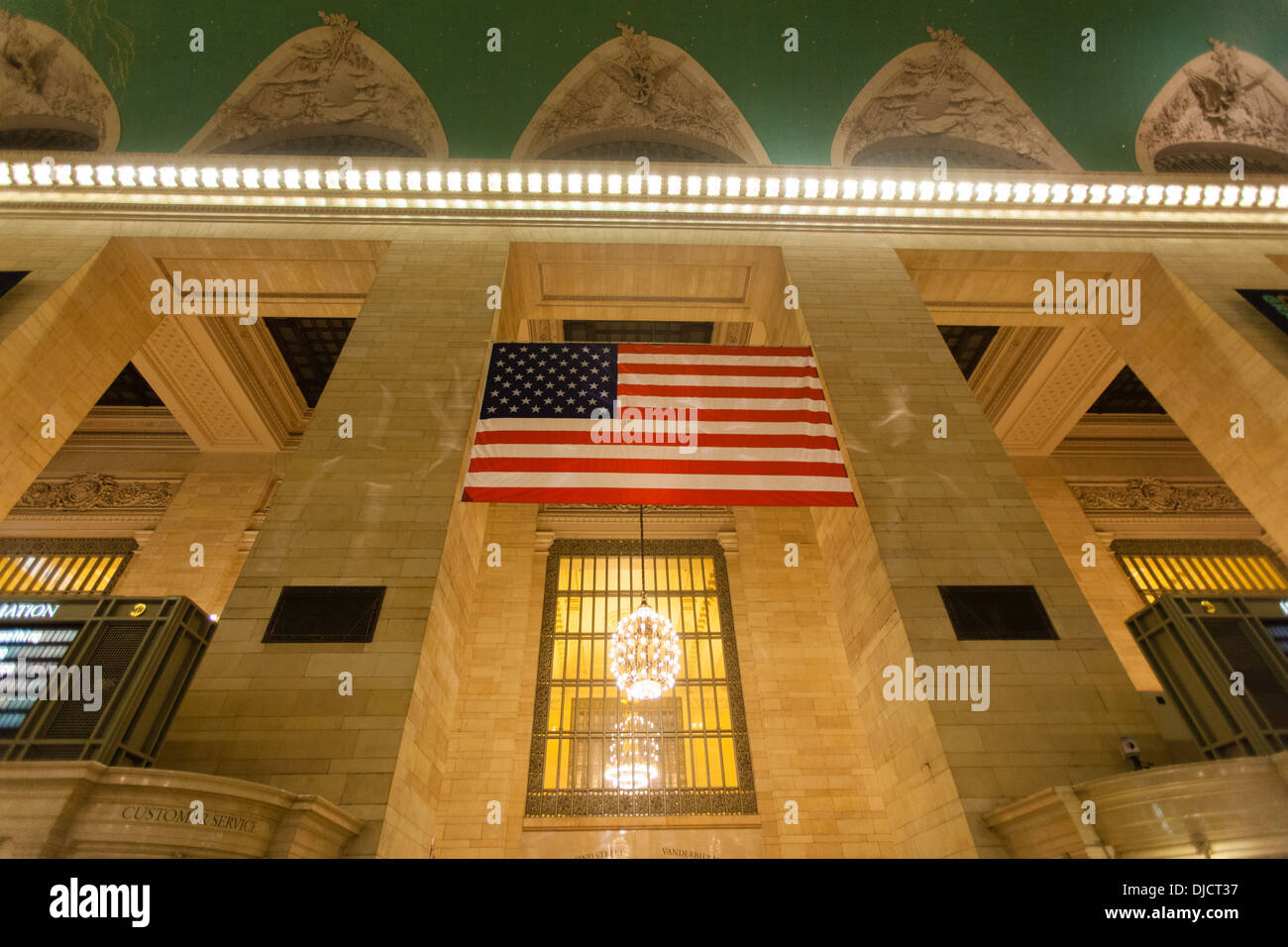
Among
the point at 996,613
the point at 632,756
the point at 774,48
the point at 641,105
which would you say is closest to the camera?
the point at 996,613

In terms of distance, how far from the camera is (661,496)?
23.3ft

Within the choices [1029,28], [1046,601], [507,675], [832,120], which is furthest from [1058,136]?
[507,675]

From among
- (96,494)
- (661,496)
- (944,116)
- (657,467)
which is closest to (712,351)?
(657,467)

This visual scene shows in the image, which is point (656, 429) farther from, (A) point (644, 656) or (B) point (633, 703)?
(B) point (633, 703)

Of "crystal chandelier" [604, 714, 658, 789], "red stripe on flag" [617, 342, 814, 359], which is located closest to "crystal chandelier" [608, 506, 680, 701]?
"crystal chandelier" [604, 714, 658, 789]

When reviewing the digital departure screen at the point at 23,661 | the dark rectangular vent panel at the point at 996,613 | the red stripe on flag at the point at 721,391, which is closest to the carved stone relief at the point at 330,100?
the red stripe on flag at the point at 721,391

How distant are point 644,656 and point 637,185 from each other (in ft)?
24.1

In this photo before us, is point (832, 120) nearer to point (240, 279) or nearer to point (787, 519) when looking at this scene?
point (787, 519)

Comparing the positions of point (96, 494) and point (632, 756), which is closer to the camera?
point (632, 756)

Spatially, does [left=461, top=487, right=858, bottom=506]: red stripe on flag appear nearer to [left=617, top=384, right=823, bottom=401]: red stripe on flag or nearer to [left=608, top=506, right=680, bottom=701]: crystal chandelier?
[left=617, top=384, right=823, bottom=401]: red stripe on flag

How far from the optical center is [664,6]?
11578 millimetres

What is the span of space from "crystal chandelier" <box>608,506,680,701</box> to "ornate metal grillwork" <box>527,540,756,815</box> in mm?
1422

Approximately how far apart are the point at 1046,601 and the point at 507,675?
8.26 metres
